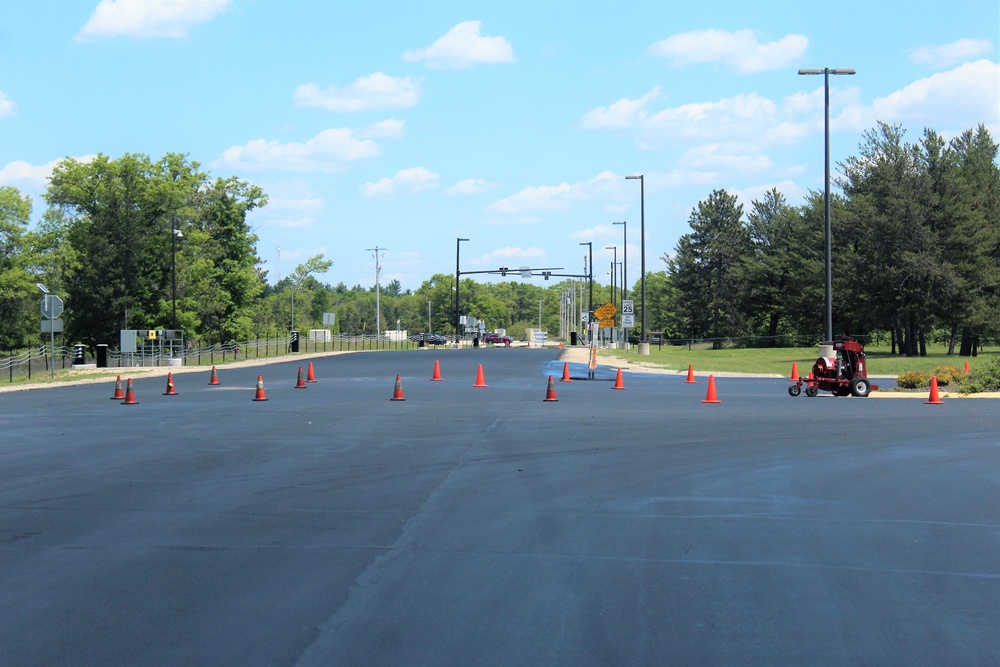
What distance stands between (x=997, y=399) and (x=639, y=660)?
2299 cm

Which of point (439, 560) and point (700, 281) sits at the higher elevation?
point (700, 281)

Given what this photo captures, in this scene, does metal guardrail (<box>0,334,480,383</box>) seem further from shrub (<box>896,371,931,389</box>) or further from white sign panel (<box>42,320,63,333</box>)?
shrub (<box>896,371,931,389</box>)

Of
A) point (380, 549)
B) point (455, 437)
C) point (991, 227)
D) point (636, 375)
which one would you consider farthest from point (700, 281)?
point (380, 549)

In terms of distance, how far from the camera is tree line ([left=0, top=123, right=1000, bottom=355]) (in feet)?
204

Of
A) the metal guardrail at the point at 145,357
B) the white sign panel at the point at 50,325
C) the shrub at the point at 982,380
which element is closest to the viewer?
the shrub at the point at 982,380

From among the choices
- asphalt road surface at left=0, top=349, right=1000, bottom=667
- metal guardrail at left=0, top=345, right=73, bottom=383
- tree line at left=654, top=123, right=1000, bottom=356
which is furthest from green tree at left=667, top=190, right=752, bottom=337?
asphalt road surface at left=0, top=349, right=1000, bottom=667

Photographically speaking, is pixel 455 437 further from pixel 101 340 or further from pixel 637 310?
pixel 637 310

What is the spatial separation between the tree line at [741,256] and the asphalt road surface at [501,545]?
47.7 meters

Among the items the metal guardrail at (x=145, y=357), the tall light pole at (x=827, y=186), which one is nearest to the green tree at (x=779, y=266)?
the metal guardrail at (x=145, y=357)

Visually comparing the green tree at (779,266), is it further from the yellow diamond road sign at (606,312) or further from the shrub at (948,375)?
the shrub at (948,375)

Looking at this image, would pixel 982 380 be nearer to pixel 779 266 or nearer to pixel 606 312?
pixel 606 312

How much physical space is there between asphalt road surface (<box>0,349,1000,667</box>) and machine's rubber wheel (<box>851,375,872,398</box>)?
871 centimetres

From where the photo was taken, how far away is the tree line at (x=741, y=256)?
204 ft

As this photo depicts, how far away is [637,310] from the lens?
184250 mm
